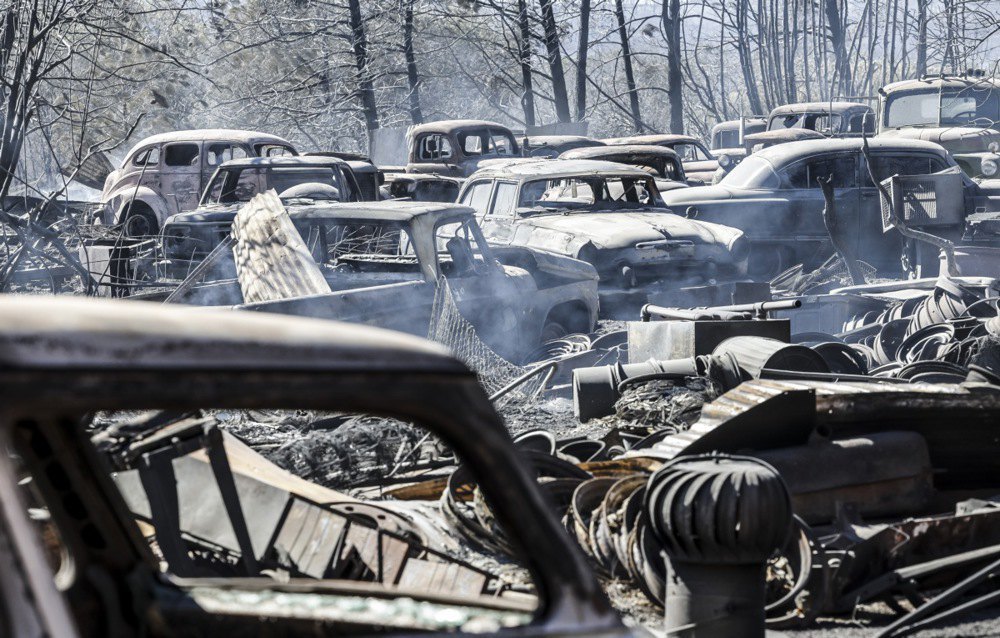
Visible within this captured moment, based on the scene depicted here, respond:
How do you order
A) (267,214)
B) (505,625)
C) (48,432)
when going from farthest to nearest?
1. (267,214)
2. (48,432)
3. (505,625)

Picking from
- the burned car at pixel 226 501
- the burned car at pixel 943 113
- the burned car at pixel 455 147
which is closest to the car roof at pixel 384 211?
the burned car at pixel 226 501

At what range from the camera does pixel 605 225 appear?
11.6m

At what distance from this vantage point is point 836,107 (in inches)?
937

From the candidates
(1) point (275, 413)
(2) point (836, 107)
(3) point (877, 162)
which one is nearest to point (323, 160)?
(3) point (877, 162)

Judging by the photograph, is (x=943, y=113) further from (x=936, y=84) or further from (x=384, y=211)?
(x=384, y=211)

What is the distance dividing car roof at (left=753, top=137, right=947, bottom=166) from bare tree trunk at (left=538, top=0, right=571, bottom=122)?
49.1 feet

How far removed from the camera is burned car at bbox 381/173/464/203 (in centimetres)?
1855

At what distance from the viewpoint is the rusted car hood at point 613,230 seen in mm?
11203

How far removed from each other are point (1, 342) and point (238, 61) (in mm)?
36236

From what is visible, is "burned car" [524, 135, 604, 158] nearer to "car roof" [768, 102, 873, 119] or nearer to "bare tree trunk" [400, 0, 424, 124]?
"car roof" [768, 102, 873, 119]

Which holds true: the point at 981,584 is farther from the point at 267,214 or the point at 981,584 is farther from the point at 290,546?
the point at 267,214

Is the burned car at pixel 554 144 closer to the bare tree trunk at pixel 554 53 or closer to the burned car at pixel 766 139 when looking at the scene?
the burned car at pixel 766 139

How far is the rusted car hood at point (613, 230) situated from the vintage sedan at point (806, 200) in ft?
5.97

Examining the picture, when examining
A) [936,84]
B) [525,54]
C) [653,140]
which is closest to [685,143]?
[653,140]
